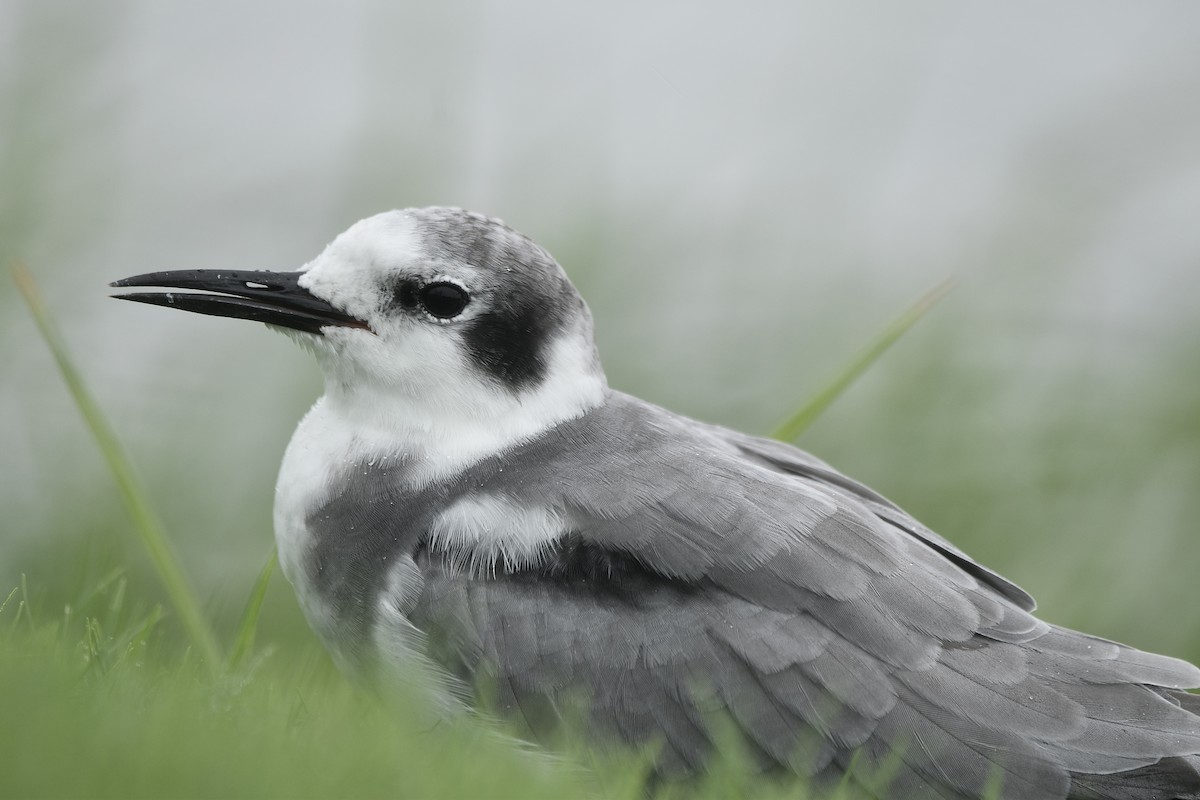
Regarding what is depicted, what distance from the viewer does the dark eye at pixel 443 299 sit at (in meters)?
4.74

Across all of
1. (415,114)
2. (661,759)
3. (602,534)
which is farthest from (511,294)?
(415,114)

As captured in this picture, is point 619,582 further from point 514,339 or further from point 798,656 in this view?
point 514,339

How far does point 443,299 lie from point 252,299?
2.16ft

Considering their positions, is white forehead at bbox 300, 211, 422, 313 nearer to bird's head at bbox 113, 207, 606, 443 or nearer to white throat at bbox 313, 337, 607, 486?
bird's head at bbox 113, 207, 606, 443

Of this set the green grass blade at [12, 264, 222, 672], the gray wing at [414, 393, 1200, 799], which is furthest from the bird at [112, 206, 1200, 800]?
the green grass blade at [12, 264, 222, 672]

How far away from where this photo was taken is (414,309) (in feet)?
15.6

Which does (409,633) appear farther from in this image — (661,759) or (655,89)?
(655,89)

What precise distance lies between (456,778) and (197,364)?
5.99 metres

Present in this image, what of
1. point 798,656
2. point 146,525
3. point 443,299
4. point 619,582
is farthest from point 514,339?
point 798,656

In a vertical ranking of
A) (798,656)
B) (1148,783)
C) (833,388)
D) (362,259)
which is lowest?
(1148,783)

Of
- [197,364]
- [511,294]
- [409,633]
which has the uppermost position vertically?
[511,294]

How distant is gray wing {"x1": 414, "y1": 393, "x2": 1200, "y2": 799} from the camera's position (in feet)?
13.6

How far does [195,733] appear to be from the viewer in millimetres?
3258

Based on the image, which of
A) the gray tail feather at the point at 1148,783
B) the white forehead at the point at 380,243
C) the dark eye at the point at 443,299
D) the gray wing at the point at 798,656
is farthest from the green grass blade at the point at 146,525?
the gray tail feather at the point at 1148,783
